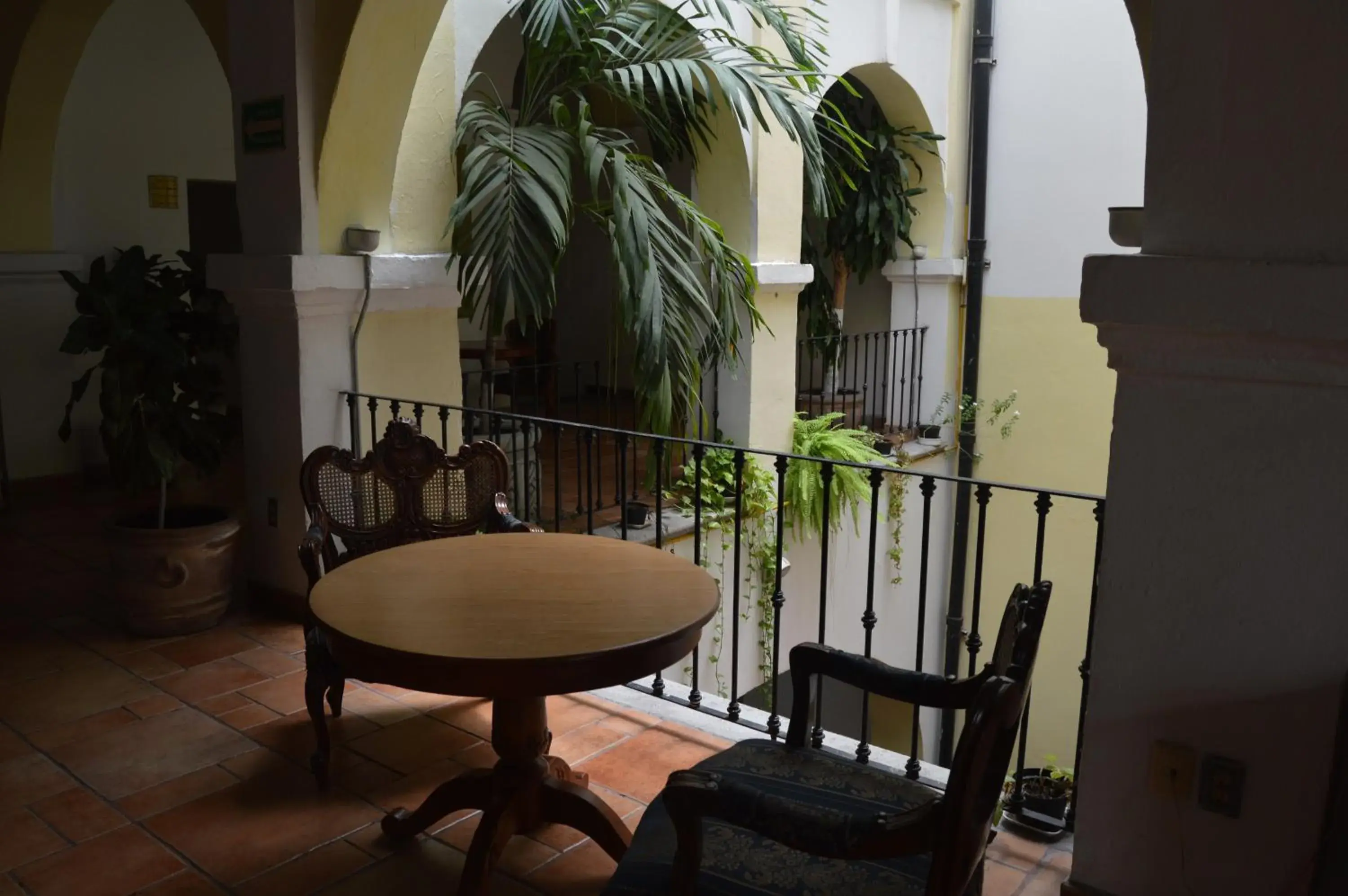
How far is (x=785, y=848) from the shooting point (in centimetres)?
175

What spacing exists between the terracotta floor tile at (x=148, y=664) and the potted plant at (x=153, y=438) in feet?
0.56

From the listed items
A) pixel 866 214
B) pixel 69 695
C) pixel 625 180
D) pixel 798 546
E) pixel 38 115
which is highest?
pixel 38 115

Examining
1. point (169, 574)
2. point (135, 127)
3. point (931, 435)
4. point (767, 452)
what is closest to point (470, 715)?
point (767, 452)

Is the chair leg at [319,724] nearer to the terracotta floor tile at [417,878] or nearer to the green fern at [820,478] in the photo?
the terracotta floor tile at [417,878]

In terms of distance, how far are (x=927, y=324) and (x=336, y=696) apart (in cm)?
587

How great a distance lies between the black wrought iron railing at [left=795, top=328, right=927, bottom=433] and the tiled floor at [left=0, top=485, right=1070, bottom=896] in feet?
14.4

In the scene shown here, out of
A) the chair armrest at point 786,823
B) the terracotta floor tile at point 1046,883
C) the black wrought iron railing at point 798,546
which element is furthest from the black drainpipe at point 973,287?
the chair armrest at point 786,823

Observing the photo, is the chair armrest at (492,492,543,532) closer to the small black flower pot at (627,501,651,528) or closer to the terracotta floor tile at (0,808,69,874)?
the terracotta floor tile at (0,808,69,874)

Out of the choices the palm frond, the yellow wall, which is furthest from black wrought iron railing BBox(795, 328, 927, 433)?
the palm frond

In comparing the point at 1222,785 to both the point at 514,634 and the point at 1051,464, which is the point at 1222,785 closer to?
the point at 514,634

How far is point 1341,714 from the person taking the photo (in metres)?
1.84

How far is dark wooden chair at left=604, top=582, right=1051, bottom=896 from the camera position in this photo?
4.91 ft

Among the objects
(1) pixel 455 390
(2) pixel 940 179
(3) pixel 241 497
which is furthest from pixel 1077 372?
(3) pixel 241 497

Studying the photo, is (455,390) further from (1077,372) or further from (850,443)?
(1077,372)
